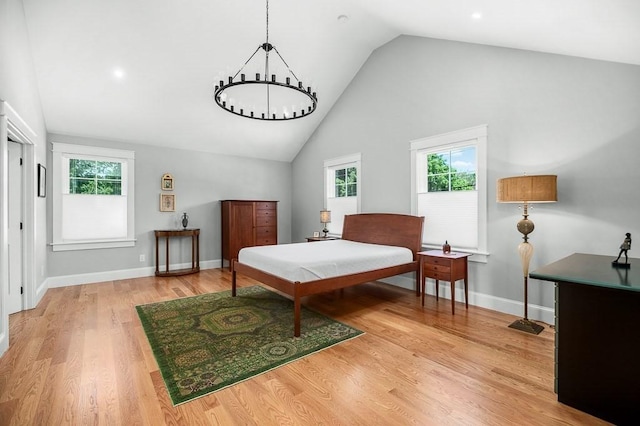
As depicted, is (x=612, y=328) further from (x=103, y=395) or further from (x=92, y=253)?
(x=92, y=253)

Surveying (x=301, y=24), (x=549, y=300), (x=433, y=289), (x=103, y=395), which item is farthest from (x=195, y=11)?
(x=549, y=300)

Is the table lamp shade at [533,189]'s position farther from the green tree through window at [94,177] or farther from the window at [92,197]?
the green tree through window at [94,177]

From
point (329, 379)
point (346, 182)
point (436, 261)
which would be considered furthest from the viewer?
point (346, 182)

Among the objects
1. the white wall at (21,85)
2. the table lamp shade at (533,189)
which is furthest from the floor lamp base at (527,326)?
the white wall at (21,85)

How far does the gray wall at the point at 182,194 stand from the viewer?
200 inches

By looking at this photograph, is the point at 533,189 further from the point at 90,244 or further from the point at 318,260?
the point at 90,244

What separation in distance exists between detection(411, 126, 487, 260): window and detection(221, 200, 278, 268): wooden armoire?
3.26 m

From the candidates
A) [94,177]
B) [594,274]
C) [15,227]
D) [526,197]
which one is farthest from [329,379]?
[94,177]

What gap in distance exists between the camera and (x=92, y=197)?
16.8 ft

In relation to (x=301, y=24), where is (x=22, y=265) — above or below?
below

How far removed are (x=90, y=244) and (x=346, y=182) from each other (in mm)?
4675

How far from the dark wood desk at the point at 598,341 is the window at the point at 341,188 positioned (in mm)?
3723

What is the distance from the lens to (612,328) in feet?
5.66

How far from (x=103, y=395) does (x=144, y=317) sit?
155 centimetres
